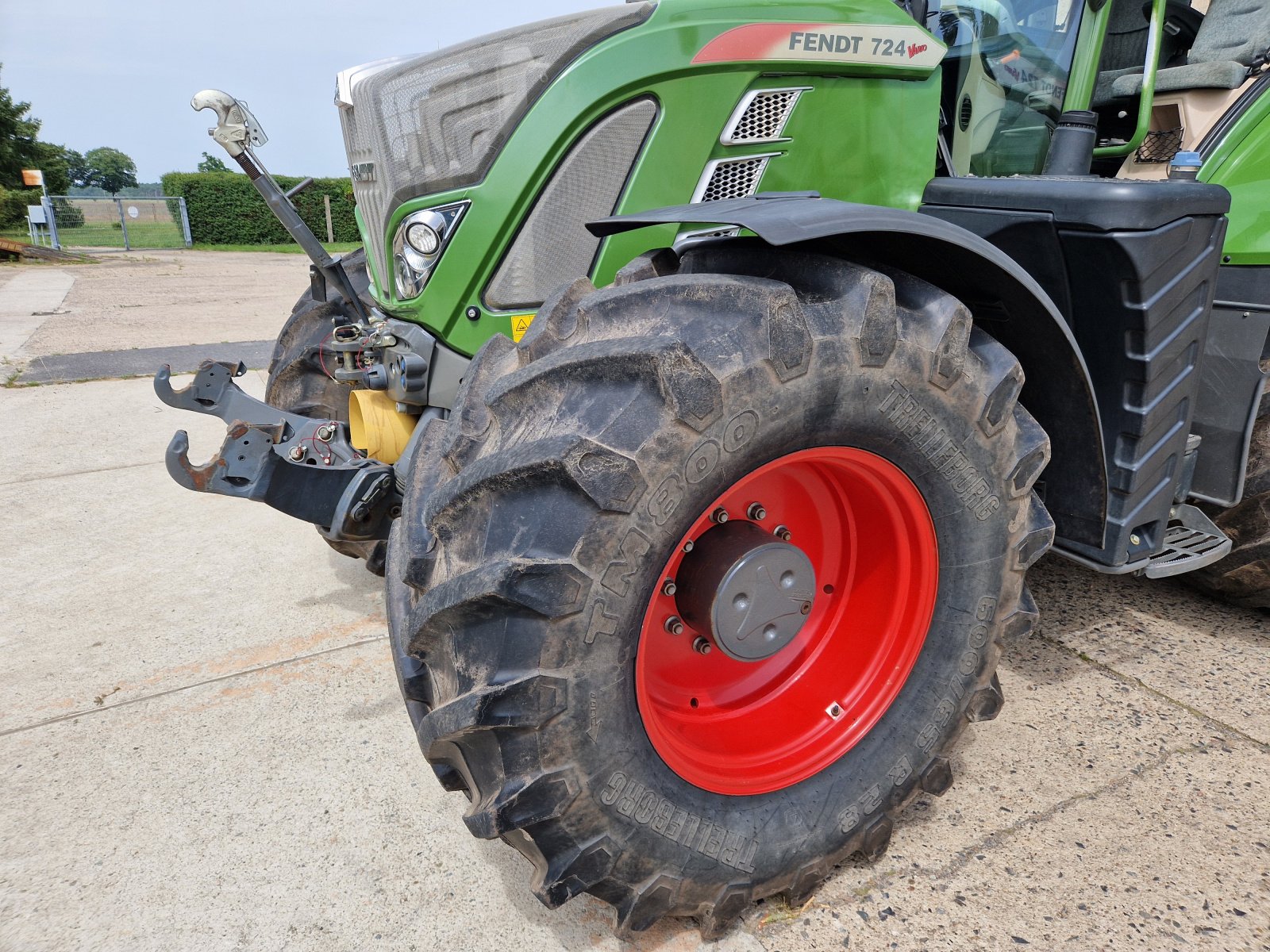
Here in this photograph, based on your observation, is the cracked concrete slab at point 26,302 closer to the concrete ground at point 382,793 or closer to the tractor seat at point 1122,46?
the concrete ground at point 382,793

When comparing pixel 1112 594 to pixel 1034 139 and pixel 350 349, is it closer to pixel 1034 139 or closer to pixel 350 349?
pixel 1034 139

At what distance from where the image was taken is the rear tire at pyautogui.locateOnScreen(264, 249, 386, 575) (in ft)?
11.0

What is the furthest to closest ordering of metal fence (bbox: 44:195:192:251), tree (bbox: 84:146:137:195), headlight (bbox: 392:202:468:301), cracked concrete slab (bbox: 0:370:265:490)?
tree (bbox: 84:146:137:195) → metal fence (bbox: 44:195:192:251) → cracked concrete slab (bbox: 0:370:265:490) → headlight (bbox: 392:202:468:301)

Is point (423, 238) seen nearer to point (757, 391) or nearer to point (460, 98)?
point (460, 98)

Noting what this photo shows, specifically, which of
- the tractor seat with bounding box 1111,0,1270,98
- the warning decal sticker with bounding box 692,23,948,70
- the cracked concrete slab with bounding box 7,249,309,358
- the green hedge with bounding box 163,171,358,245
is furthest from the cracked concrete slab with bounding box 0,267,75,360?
the green hedge with bounding box 163,171,358,245

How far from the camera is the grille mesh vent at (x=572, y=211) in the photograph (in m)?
2.21

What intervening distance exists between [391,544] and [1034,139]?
2.33 metres

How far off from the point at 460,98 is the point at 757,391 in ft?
4.19

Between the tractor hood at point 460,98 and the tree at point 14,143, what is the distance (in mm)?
39210

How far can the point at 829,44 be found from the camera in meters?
2.23

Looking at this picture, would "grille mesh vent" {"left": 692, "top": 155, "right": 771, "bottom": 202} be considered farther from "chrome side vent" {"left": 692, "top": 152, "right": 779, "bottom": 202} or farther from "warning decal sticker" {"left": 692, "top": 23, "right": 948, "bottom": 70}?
"warning decal sticker" {"left": 692, "top": 23, "right": 948, "bottom": 70}

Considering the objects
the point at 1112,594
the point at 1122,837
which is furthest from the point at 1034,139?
the point at 1122,837

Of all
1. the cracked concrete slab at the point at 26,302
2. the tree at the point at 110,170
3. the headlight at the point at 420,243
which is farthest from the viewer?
the tree at the point at 110,170

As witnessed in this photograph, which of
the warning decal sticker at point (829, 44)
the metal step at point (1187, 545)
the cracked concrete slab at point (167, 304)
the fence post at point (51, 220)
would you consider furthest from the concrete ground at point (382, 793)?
the fence post at point (51, 220)
